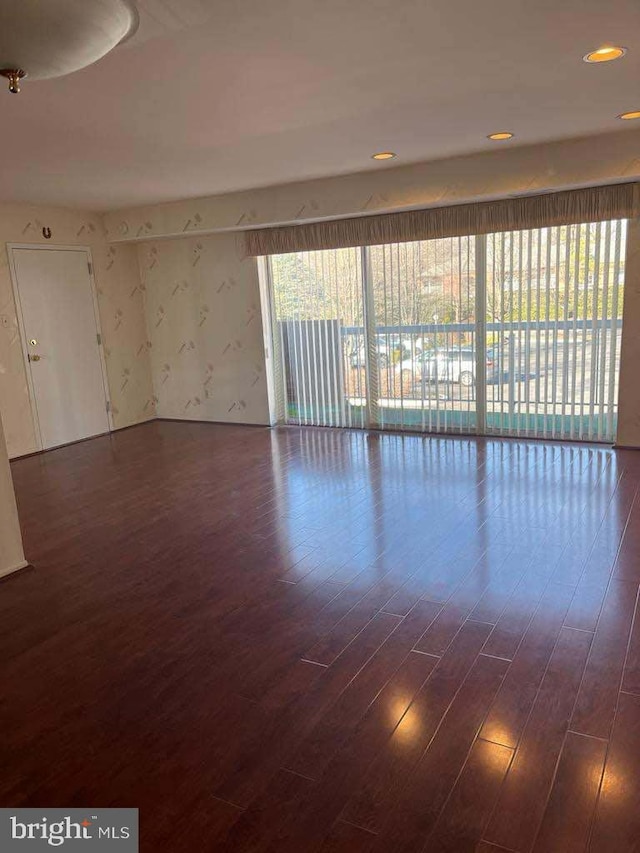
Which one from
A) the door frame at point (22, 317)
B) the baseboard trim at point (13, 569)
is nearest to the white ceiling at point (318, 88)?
the door frame at point (22, 317)

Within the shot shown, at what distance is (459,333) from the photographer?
5805 mm

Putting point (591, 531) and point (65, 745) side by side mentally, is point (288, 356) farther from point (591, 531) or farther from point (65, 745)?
point (65, 745)

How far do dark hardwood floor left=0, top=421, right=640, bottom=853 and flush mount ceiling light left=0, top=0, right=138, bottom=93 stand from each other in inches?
87.6

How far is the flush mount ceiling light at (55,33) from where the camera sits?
1.73 metres

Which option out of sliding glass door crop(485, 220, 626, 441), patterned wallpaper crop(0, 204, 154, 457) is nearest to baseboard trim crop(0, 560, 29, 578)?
patterned wallpaper crop(0, 204, 154, 457)

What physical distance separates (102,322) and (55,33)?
5403mm

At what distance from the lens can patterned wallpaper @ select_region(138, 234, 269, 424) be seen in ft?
22.4

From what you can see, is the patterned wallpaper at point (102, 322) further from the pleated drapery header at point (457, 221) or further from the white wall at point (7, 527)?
the white wall at point (7, 527)

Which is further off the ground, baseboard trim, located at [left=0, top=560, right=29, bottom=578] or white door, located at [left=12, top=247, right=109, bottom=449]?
white door, located at [left=12, top=247, right=109, bottom=449]

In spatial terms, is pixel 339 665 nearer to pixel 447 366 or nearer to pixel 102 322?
pixel 447 366

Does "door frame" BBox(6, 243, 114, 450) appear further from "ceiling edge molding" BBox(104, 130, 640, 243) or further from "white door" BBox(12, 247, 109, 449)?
"ceiling edge molding" BBox(104, 130, 640, 243)

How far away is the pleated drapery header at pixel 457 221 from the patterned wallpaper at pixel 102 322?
67.8 inches

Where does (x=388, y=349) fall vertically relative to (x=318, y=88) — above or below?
below

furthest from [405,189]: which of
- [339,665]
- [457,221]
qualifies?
[339,665]
